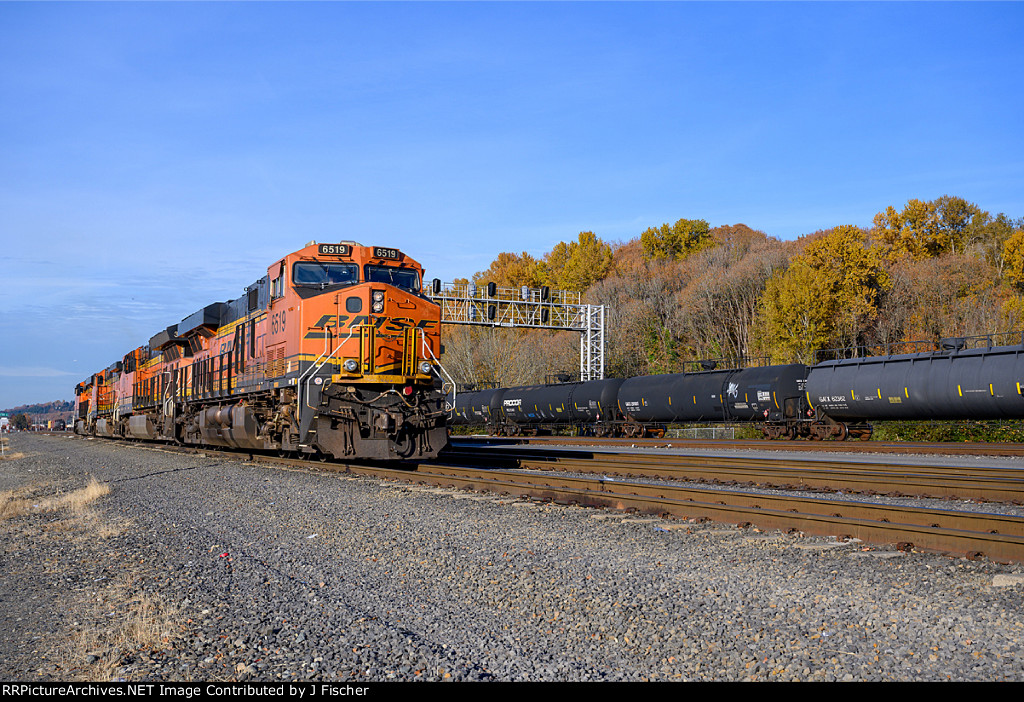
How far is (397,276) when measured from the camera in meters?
14.1

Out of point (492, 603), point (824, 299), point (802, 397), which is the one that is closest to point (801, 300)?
point (824, 299)

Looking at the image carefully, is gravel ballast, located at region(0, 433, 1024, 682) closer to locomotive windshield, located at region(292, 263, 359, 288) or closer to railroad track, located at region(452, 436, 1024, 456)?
locomotive windshield, located at region(292, 263, 359, 288)

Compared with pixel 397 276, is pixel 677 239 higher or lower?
higher

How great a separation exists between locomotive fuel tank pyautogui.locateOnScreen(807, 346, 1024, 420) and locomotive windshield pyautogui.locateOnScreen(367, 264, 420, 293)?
44.9ft

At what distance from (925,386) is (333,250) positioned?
606 inches

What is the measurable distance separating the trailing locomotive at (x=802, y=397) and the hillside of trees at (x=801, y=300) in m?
5.79

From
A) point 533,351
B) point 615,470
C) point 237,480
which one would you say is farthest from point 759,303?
point 237,480

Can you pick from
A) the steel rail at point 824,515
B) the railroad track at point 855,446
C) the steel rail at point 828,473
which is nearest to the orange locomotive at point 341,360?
the steel rail at point 824,515

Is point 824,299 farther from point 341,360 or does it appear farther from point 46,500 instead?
point 46,500

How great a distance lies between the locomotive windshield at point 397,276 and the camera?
13.9 m

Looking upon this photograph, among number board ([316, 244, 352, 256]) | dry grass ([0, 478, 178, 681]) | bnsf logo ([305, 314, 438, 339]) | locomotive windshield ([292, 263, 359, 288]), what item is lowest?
dry grass ([0, 478, 178, 681])

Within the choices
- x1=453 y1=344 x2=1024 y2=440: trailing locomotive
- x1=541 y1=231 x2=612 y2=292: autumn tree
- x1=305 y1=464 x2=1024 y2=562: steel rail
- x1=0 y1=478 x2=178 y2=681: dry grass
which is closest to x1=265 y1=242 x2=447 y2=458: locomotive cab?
x1=305 y1=464 x2=1024 y2=562: steel rail

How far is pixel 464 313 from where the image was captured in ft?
124

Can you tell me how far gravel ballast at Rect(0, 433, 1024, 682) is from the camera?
4.10m
